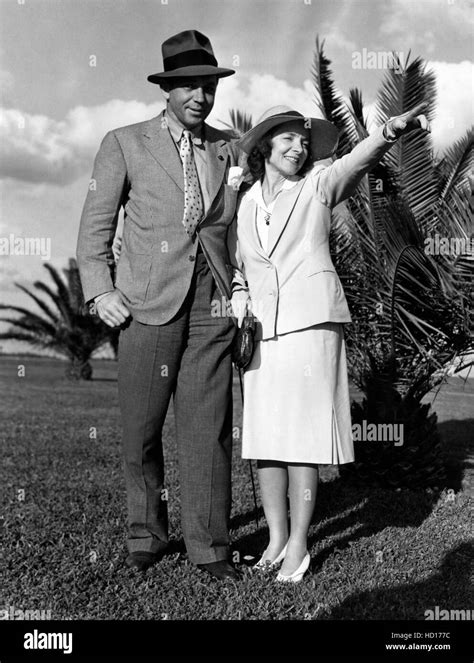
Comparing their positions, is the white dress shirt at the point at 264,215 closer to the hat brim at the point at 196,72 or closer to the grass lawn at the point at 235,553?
the hat brim at the point at 196,72

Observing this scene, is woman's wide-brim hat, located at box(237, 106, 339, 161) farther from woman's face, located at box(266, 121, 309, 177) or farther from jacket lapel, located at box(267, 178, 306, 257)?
jacket lapel, located at box(267, 178, 306, 257)

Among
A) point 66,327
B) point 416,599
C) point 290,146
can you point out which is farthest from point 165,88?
point 66,327

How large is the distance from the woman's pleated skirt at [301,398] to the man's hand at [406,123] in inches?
36.3

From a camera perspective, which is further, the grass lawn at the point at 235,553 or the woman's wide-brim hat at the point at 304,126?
the woman's wide-brim hat at the point at 304,126

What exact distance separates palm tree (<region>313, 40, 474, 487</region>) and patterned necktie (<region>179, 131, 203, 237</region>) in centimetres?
275

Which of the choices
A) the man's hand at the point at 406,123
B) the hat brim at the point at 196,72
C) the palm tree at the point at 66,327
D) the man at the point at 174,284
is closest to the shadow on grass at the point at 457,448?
the man at the point at 174,284

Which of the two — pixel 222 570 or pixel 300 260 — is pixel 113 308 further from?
pixel 222 570

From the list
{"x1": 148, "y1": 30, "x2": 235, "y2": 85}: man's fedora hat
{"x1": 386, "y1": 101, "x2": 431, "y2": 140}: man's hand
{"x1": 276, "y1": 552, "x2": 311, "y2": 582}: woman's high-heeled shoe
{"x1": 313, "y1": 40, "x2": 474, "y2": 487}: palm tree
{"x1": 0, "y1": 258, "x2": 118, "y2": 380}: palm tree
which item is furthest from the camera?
{"x1": 0, "y1": 258, "x2": 118, "y2": 380}: palm tree

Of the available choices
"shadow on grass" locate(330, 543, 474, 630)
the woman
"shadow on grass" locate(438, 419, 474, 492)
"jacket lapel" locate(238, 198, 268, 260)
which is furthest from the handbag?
"shadow on grass" locate(438, 419, 474, 492)

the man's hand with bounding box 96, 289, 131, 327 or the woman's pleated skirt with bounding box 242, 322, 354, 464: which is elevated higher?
the man's hand with bounding box 96, 289, 131, 327

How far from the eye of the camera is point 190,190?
360 cm

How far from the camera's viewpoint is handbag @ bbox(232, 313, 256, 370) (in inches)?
140

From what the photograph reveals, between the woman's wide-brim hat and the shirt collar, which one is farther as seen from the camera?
the shirt collar

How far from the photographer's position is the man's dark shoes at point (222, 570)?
3643 mm
